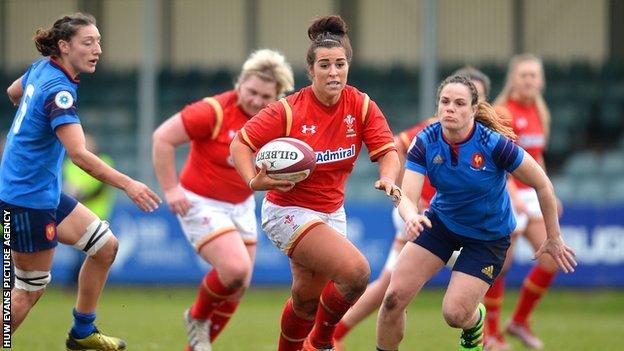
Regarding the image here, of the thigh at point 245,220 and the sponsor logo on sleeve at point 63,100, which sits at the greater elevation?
the sponsor logo on sleeve at point 63,100

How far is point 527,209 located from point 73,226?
4.40 meters

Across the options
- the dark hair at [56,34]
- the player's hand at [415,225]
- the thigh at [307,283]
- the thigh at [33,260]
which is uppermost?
the dark hair at [56,34]

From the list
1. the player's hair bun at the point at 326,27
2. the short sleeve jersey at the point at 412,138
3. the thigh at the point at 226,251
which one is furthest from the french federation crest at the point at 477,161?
the thigh at the point at 226,251

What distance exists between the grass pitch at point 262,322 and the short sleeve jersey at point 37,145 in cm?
245

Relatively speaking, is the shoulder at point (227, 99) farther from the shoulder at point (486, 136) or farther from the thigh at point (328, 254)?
the shoulder at point (486, 136)

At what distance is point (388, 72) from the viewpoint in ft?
66.5

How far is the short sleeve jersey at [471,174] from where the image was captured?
7.72 meters

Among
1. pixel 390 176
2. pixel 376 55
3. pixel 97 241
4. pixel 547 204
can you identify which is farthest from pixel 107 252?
pixel 376 55

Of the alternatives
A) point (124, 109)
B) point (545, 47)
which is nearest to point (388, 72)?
point (545, 47)

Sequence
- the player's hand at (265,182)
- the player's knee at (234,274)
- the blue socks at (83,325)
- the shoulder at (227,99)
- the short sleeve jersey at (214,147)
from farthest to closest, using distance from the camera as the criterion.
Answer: the shoulder at (227,99)
the short sleeve jersey at (214,147)
the player's knee at (234,274)
the blue socks at (83,325)
the player's hand at (265,182)

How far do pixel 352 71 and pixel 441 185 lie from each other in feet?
41.3

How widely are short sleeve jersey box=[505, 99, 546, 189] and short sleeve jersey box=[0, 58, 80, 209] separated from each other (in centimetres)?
468

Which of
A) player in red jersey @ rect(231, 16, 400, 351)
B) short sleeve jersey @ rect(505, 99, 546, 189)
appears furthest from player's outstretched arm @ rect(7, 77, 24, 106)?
short sleeve jersey @ rect(505, 99, 546, 189)

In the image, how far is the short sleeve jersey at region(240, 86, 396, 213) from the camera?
776 cm
